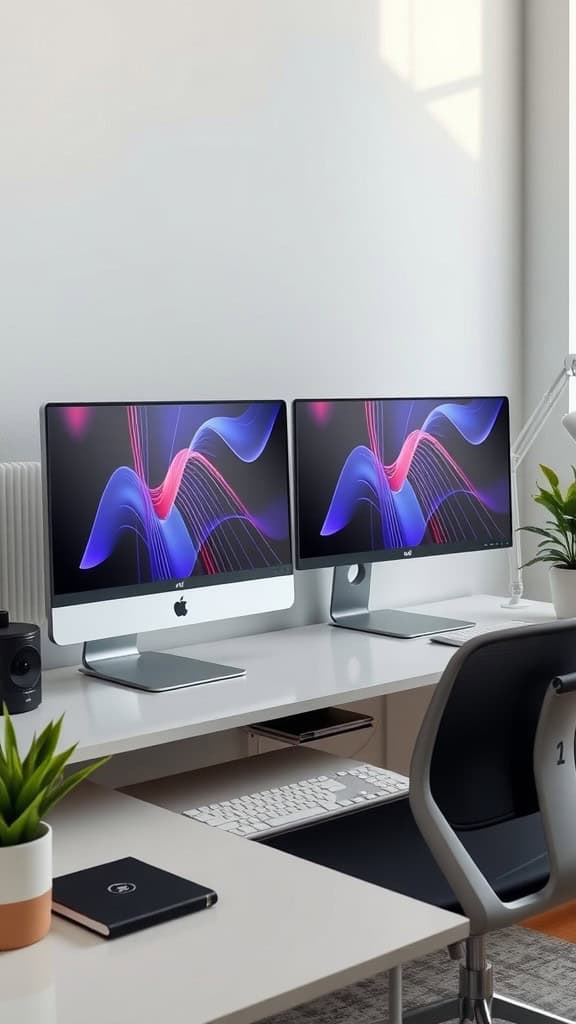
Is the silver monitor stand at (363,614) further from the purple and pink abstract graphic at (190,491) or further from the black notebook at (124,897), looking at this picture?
the black notebook at (124,897)

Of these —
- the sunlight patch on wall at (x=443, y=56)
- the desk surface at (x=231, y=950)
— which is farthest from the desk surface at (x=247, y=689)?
the sunlight patch on wall at (x=443, y=56)

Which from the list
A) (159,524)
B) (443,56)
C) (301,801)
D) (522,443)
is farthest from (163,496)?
(443,56)

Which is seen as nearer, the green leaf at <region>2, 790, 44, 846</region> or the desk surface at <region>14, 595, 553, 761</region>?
the green leaf at <region>2, 790, 44, 846</region>

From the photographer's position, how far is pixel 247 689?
2299 millimetres

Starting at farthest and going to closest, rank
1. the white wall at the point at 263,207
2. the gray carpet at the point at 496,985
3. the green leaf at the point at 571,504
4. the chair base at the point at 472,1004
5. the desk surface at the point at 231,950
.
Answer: the green leaf at the point at 571,504, the gray carpet at the point at 496,985, the white wall at the point at 263,207, the chair base at the point at 472,1004, the desk surface at the point at 231,950

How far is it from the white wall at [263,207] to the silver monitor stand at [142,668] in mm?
267

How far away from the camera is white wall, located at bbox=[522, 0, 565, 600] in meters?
3.48

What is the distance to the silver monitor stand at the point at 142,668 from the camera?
2307 mm

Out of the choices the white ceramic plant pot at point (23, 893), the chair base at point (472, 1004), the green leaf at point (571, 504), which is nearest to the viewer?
the white ceramic plant pot at point (23, 893)

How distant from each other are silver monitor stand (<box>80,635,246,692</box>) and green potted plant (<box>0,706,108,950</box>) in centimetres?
80

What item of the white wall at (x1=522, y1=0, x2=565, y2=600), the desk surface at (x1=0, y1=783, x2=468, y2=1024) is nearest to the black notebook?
the desk surface at (x1=0, y1=783, x2=468, y2=1024)

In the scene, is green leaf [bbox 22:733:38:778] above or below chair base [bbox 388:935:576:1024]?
above

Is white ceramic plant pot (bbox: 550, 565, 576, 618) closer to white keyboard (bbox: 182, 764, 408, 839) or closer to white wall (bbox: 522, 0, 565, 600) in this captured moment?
white wall (bbox: 522, 0, 565, 600)

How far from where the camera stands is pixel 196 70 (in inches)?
107
